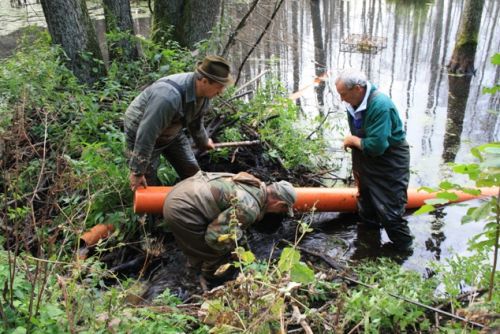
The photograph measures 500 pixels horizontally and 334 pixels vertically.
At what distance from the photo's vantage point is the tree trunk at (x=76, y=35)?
6574mm

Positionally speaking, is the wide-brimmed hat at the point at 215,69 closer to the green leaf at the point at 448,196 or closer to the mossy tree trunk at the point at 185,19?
the green leaf at the point at 448,196

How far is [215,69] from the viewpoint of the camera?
405 cm

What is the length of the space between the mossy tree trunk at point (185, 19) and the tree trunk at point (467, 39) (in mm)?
6331

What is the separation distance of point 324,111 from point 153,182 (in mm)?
5476

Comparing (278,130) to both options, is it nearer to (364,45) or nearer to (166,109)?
(166,109)

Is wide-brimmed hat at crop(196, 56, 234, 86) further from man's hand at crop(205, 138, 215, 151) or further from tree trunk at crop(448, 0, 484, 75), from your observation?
tree trunk at crop(448, 0, 484, 75)

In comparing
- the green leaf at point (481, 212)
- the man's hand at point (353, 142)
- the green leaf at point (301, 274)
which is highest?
the green leaf at point (481, 212)

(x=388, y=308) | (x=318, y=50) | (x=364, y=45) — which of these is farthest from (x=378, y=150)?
(x=318, y=50)

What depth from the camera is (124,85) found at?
692 centimetres

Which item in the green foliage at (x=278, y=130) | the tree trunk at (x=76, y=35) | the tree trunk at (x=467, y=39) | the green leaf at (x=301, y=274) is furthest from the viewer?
the tree trunk at (x=467, y=39)

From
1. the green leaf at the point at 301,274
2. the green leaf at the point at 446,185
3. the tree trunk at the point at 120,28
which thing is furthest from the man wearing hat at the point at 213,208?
the tree trunk at the point at 120,28

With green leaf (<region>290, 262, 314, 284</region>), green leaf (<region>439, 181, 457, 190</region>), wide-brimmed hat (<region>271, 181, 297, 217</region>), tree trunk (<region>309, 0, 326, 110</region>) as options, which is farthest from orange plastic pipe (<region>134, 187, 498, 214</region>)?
tree trunk (<region>309, 0, 326, 110</region>)

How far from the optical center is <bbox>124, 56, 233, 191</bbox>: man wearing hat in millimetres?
4098

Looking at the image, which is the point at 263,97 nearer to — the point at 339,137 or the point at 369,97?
the point at 339,137
